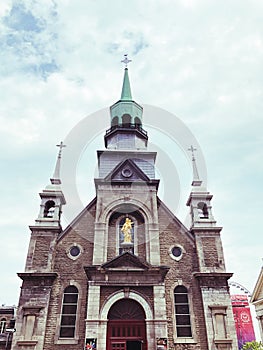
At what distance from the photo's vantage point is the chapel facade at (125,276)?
15.9 metres

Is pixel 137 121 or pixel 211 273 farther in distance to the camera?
pixel 137 121

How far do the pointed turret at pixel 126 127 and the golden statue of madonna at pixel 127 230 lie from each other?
8.69m

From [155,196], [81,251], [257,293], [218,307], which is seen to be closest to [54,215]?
[81,251]

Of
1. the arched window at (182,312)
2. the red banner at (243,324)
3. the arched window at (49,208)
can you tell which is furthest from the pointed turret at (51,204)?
the red banner at (243,324)

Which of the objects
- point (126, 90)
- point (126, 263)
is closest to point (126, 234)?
point (126, 263)

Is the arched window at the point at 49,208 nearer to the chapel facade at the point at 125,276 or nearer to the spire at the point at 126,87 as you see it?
the chapel facade at the point at 125,276

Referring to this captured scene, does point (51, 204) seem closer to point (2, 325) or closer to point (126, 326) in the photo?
point (126, 326)

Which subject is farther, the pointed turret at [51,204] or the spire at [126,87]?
the spire at [126,87]

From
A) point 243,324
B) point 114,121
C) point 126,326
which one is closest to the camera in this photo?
point 126,326

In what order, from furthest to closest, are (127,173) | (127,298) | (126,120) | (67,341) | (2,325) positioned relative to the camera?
(126,120)
(2,325)
(127,173)
(127,298)
(67,341)

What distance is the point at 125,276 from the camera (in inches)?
665

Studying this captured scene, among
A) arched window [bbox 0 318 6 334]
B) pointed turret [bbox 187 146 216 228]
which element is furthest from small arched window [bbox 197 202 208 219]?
arched window [bbox 0 318 6 334]

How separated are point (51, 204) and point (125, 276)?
24.6ft

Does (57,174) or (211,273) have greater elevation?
(57,174)
